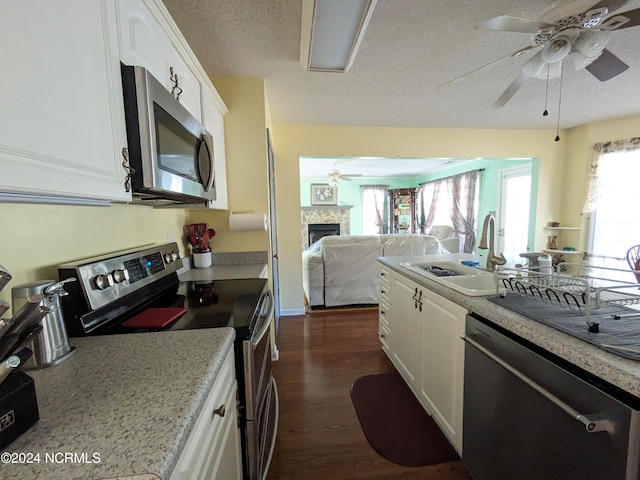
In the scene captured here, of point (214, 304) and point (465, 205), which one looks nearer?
point (214, 304)

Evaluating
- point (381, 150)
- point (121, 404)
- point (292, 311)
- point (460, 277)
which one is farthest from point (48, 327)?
point (381, 150)

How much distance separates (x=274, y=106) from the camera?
9.29ft

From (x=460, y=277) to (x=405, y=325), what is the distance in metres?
0.50

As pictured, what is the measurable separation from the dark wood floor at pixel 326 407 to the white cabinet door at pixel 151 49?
1.92 meters

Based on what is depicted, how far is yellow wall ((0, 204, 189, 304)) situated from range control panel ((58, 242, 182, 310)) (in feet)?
0.19

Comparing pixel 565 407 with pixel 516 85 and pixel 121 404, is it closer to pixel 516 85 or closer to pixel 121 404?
pixel 121 404

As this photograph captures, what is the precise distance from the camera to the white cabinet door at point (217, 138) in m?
1.71

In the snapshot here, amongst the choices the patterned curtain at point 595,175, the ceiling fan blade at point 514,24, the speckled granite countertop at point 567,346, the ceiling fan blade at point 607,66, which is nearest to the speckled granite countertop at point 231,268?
the speckled granite countertop at point 567,346

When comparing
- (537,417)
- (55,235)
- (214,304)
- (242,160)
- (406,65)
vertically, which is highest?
(406,65)

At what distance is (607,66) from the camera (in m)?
1.56

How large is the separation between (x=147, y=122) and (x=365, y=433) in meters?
1.89

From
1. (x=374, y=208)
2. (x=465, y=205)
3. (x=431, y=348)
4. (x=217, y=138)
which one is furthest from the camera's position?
(x=374, y=208)

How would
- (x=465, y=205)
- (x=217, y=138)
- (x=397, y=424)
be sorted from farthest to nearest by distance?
(x=465, y=205) < (x=217, y=138) < (x=397, y=424)

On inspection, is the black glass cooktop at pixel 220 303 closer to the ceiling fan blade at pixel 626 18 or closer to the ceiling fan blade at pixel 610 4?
the ceiling fan blade at pixel 610 4
